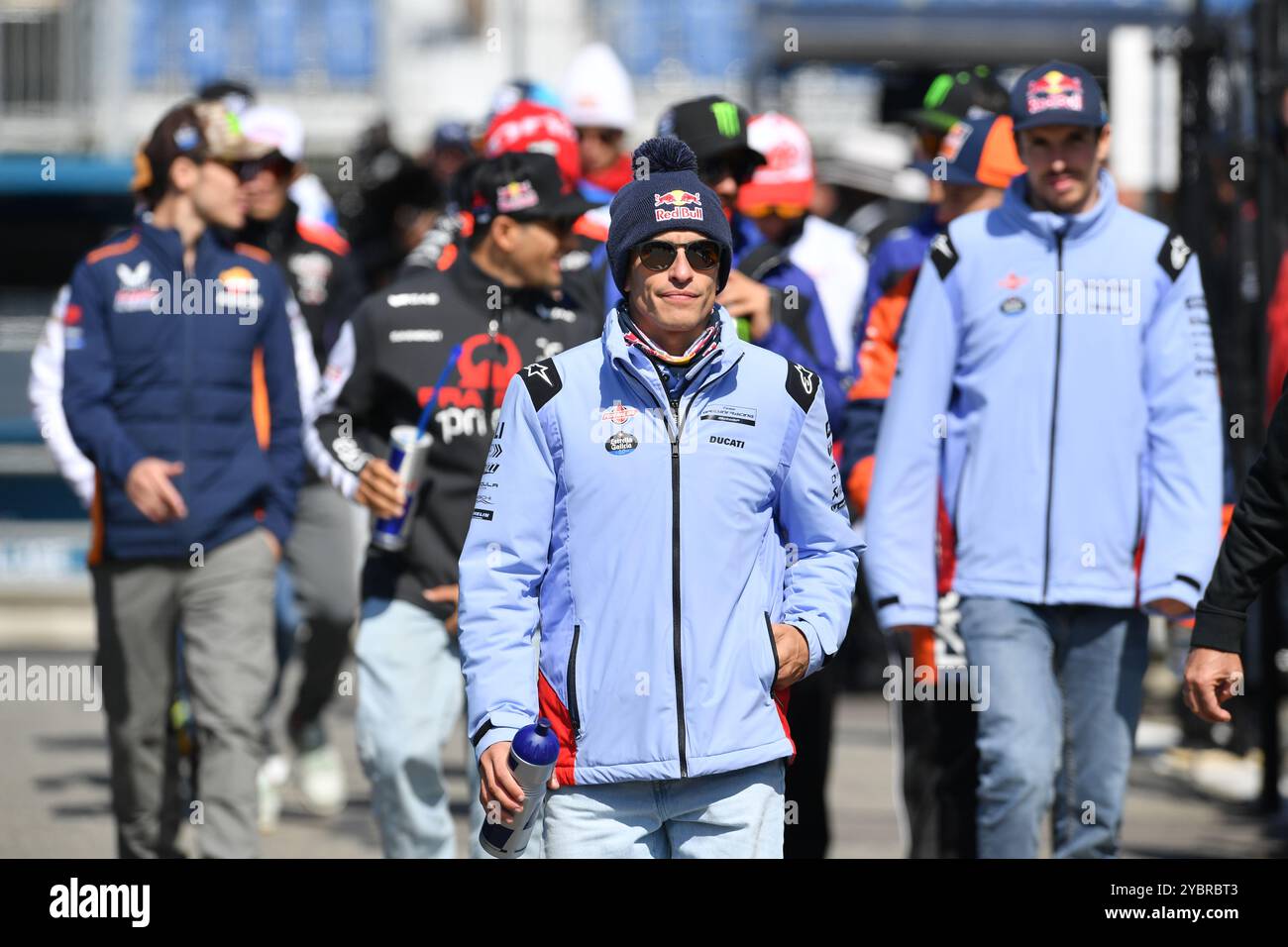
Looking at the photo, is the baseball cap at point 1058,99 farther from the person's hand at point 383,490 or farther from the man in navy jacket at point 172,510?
the man in navy jacket at point 172,510

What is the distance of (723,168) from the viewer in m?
6.79

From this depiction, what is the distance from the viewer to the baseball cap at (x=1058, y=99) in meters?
6.30

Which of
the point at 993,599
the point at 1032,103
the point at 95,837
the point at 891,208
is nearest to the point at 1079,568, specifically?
the point at 993,599

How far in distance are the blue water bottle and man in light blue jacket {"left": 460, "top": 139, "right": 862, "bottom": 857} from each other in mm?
62

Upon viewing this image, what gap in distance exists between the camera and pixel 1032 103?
634cm

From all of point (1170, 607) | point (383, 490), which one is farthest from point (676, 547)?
point (383, 490)

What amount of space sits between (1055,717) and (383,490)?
1877 mm

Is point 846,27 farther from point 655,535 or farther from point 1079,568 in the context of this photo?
point 655,535

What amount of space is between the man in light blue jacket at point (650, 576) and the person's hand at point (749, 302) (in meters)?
1.71

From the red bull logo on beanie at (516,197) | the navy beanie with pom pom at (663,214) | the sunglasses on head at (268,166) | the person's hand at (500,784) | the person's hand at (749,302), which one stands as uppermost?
the sunglasses on head at (268,166)

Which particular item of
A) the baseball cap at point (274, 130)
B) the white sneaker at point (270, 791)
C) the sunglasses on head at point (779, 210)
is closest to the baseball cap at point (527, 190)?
the sunglasses on head at point (779, 210)

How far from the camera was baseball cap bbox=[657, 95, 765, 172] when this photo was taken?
6.73 m

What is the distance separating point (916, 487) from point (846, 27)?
33.7 feet

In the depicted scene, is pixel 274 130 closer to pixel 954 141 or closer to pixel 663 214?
pixel 954 141
